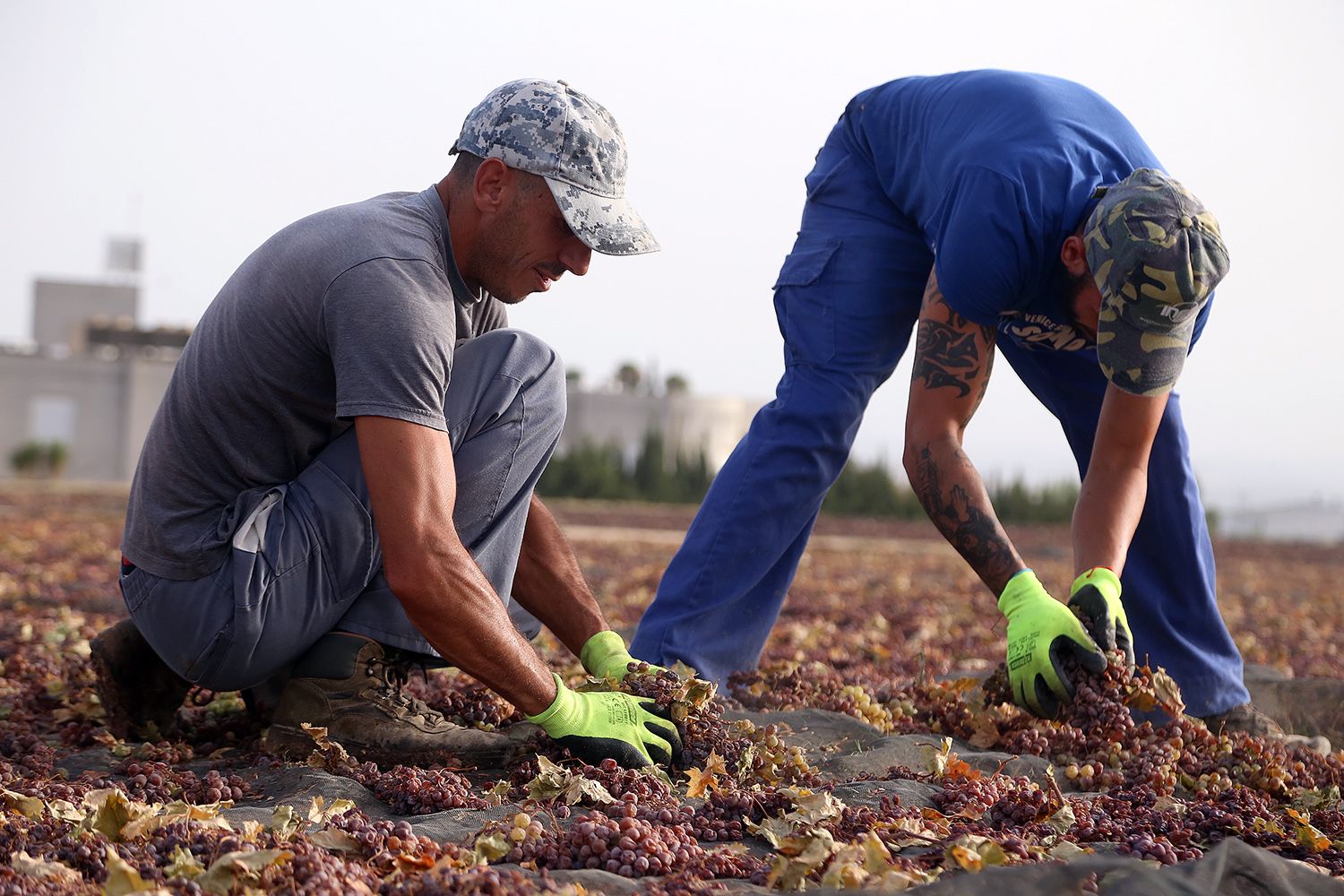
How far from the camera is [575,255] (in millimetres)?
2740

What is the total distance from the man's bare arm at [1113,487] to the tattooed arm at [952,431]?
0.69 feet

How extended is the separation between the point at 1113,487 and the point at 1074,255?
673mm

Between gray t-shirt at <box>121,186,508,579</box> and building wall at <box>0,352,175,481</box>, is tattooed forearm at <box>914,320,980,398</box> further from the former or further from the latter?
building wall at <box>0,352,175,481</box>

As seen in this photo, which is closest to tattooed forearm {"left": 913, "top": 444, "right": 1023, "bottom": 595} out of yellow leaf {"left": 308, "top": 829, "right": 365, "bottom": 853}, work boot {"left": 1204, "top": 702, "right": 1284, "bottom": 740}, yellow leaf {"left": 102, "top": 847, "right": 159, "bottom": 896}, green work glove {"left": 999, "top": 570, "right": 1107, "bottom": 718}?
green work glove {"left": 999, "top": 570, "right": 1107, "bottom": 718}

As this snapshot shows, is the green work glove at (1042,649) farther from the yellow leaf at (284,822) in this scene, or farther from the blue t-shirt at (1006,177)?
the yellow leaf at (284,822)

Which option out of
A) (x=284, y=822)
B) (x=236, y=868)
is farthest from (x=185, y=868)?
(x=284, y=822)

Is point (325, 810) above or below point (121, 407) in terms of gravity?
above

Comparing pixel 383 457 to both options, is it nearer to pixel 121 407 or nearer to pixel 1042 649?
pixel 1042 649

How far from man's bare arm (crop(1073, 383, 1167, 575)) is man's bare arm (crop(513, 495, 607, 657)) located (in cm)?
137

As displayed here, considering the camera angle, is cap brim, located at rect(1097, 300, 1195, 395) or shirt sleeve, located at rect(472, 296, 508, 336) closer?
cap brim, located at rect(1097, 300, 1195, 395)

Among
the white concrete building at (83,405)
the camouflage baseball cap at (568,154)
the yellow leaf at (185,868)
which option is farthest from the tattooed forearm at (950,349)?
the white concrete building at (83,405)

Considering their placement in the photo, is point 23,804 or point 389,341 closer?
point 23,804

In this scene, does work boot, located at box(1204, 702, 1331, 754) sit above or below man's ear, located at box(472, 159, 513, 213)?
below

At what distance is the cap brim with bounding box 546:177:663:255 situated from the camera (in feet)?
8.64
